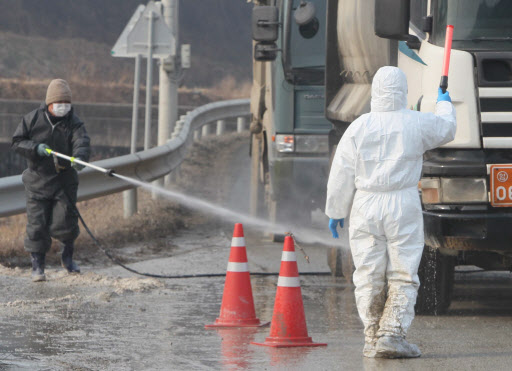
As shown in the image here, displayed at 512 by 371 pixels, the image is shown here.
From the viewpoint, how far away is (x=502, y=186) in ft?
23.4

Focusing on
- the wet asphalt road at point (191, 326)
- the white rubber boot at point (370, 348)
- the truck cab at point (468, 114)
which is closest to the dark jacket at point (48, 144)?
the wet asphalt road at point (191, 326)

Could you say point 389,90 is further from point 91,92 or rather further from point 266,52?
point 91,92

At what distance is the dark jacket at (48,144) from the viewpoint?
32.2 feet

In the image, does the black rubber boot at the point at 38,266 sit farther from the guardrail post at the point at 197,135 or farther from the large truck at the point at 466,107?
the guardrail post at the point at 197,135

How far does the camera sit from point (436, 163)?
7.25 meters

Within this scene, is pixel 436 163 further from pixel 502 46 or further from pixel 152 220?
pixel 152 220

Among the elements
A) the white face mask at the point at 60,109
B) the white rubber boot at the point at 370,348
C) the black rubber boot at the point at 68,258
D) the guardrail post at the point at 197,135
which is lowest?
the guardrail post at the point at 197,135

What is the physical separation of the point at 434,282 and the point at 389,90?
2.00m

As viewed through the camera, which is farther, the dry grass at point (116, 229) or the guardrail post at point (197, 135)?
the guardrail post at point (197, 135)

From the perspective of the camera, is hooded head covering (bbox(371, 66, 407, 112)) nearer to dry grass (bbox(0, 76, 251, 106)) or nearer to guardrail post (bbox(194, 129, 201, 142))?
guardrail post (bbox(194, 129, 201, 142))

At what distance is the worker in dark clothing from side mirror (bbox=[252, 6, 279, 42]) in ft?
8.20

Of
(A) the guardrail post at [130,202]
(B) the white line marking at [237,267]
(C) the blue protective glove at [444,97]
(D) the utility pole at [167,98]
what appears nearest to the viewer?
(C) the blue protective glove at [444,97]

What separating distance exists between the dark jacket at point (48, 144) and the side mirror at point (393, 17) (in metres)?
3.55

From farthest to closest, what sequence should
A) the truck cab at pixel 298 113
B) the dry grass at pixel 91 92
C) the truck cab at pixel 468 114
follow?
the dry grass at pixel 91 92 → the truck cab at pixel 298 113 → the truck cab at pixel 468 114
